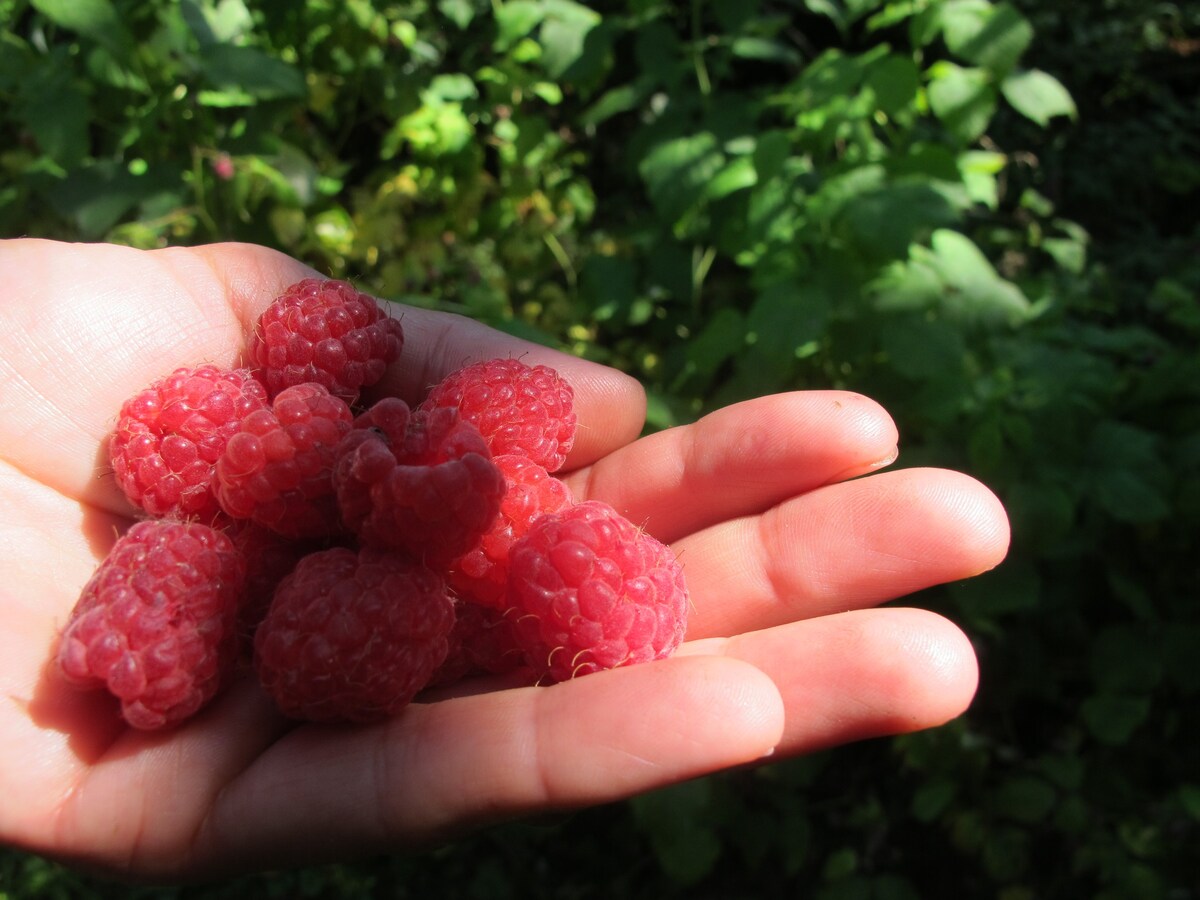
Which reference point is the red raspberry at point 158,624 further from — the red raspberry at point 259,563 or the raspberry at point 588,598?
the raspberry at point 588,598

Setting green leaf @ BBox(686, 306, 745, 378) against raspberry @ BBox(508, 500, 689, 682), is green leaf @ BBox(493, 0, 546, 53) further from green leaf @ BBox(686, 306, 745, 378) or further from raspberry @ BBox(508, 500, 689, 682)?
raspberry @ BBox(508, 500, 689, 682)

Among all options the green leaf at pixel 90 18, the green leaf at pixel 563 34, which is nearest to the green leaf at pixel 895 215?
the green leaf at pixel 563 34

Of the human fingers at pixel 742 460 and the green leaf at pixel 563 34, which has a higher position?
the green leaf at pixel 563 34

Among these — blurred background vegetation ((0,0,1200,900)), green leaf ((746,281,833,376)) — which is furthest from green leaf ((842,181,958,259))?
green leaf ((746,281,833,376))

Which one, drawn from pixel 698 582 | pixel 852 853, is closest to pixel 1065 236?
pixel 852 853

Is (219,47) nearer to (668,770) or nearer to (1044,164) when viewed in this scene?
(668,770)

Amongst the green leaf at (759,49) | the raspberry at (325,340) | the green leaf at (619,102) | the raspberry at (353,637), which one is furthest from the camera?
the green leaf at (619,102)

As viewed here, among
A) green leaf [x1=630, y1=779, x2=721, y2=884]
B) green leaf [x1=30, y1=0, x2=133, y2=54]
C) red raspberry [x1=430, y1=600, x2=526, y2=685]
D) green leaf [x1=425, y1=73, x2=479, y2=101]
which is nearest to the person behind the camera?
red raspberry [x1=430, y1=600, x2=526, y2=685]
